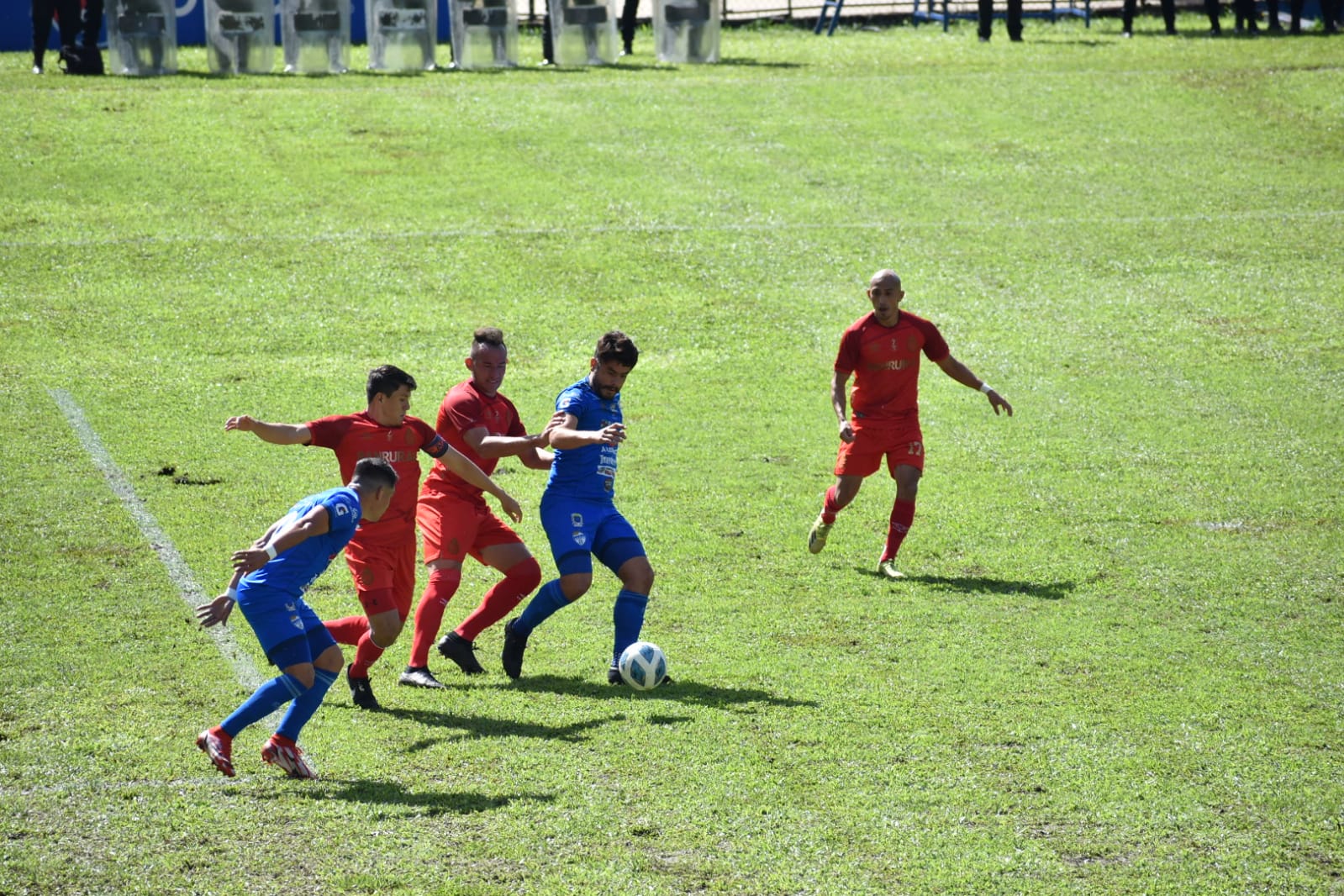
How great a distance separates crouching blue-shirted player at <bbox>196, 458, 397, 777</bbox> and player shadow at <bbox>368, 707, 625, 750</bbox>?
0.76 meters

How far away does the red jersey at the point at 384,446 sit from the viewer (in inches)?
352

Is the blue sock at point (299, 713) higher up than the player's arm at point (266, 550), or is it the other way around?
the player's arm at point (266, 550)

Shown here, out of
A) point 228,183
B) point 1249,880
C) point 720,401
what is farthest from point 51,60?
point 1249,880

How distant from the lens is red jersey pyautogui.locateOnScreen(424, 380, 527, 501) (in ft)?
31.3

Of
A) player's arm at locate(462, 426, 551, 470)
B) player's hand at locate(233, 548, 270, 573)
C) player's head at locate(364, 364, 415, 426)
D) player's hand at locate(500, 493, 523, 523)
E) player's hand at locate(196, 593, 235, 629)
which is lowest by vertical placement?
player's hand at locate(196, 593, 235, 629)

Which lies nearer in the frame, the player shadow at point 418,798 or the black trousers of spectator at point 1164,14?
the player shadow at point 418,798

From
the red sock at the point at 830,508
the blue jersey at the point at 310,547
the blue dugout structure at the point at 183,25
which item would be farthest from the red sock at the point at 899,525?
the blue dugout structure at the point at 183,25

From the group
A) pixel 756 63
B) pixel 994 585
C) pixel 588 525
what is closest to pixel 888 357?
pixel 994 585

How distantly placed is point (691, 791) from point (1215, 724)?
3101 millimetres

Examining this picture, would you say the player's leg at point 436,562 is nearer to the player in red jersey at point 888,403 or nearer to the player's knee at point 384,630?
the player's knee at point 384,630

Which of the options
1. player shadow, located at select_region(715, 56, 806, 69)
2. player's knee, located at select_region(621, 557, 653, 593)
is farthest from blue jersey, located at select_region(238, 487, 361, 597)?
player shadow, located at select_region(715, 56, 806, 69)

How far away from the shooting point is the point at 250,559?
7.57 meters

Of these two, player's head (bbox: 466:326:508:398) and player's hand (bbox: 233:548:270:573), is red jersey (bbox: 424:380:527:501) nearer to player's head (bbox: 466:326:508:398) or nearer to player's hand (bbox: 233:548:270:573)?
player's head (bbox: 466:326:508:398)

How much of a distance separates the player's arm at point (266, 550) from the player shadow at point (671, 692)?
2.10m
